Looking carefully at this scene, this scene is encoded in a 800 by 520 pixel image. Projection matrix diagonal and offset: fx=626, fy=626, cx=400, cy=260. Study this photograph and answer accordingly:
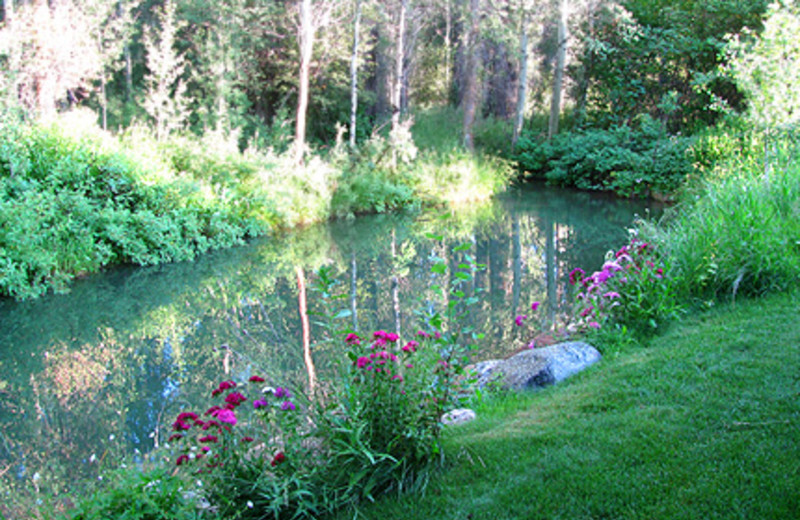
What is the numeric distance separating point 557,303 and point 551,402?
13.1 ft

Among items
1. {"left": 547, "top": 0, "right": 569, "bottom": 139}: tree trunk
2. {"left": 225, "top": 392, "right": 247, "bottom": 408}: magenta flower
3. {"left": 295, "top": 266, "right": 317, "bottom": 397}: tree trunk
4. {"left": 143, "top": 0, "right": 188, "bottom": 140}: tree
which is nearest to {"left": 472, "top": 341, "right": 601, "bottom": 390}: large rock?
{"left": 295, "top": 266, "right": 317, "bottom": 397}: tree trunk

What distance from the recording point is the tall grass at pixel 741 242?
18.6 ft

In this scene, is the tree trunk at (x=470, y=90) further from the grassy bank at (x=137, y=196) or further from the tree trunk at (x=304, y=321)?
the tree trunk at (x=304, y=321)

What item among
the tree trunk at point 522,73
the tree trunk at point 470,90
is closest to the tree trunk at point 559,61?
the tree trunk at point 522,73

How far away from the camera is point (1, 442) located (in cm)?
473

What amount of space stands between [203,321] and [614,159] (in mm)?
14824

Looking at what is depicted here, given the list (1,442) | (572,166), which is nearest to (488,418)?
(1,442)

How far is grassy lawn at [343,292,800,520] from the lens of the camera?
2615 mm

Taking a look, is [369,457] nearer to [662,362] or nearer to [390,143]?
[662,362]

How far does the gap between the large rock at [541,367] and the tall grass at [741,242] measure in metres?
1.26

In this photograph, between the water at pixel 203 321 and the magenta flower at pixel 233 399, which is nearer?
the magenta flower at pixel 233 399

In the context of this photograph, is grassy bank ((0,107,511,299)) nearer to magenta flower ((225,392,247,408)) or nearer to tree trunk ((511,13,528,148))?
tree trunk ((511,13,528,148))

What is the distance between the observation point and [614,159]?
18938mm

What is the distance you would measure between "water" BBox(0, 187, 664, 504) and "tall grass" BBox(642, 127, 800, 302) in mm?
1780
